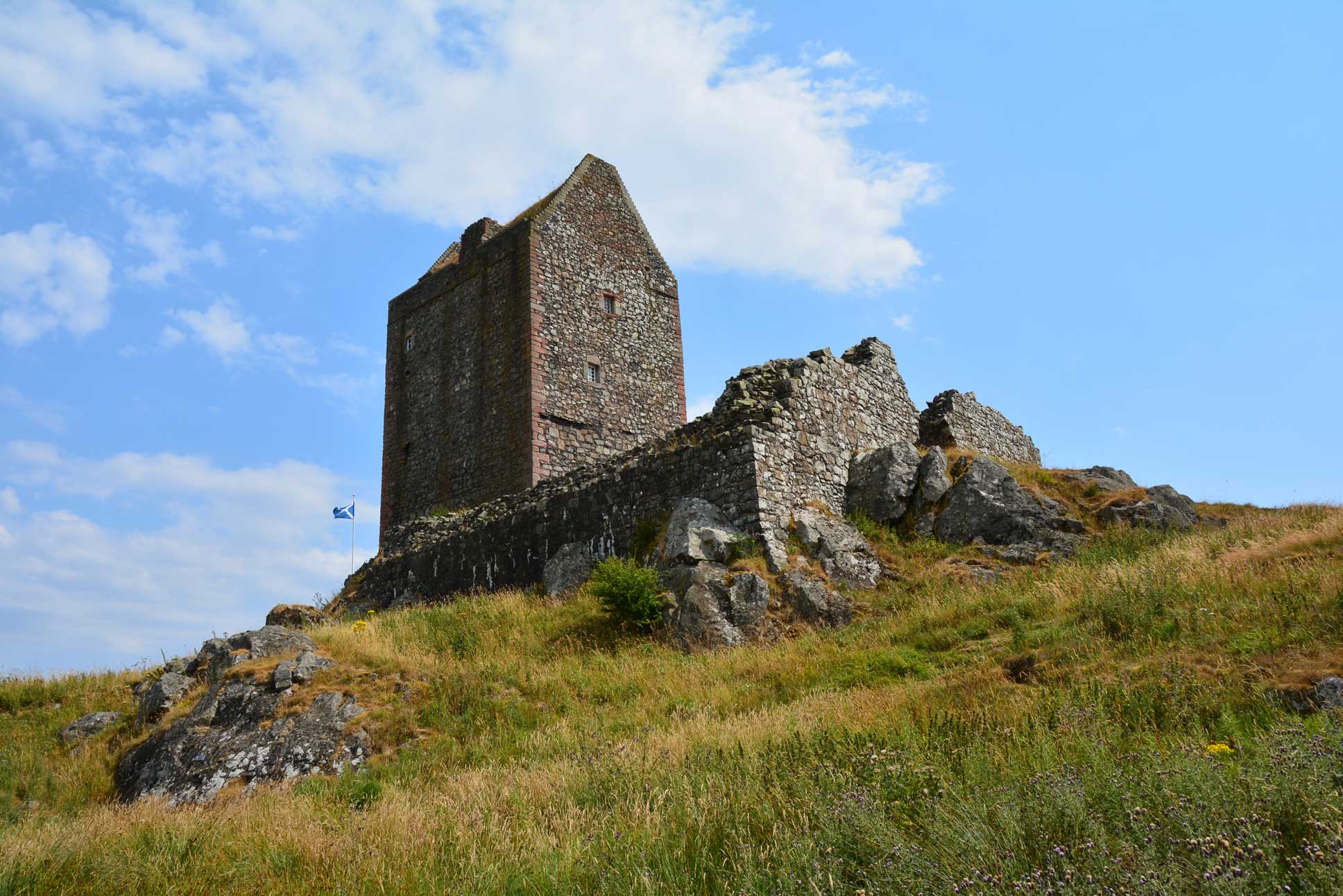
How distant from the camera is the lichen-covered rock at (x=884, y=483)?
1401 centimetres

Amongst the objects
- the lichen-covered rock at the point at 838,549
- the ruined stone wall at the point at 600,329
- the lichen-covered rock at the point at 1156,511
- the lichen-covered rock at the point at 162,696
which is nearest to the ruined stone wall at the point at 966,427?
the lichen-covered rock at the point at 1156,511

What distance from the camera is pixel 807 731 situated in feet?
21.9

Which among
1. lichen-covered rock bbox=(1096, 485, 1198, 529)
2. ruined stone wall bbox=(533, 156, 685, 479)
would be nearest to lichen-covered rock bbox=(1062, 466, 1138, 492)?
lichen-covered rock bbox=(1096, 485, 1198, 529)

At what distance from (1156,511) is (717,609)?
6795 mm

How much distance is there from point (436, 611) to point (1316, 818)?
41.7 feet

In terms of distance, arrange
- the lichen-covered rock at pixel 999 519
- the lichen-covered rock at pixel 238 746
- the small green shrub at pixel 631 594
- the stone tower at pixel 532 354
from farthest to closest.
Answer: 1. the stone tower at pixel 532 354
2. the lichen-covered rock at pixel 999 519
3. the small green shrub at pixel 631 594
4. the lichen-covered rock at pixel 238 746

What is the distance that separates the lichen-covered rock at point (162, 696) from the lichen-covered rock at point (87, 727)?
772 mm

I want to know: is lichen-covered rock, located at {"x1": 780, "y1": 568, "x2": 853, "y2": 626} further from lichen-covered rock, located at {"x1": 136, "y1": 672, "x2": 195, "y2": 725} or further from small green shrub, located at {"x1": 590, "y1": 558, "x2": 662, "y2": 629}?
lichen-covered rock, located at {"x1": 136, "y1": 672, "x2": 195, "y2": 725}

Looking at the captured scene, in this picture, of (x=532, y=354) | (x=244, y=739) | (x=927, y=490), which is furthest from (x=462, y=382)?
(x=244, y=739)

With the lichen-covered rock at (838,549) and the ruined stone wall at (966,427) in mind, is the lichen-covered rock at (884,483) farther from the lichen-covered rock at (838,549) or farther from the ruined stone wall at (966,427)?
the ruined stone wall at (966,427)

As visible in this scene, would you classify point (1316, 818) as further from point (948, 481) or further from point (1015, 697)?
point (948, 481)

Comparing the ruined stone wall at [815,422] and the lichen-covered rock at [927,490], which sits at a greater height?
the ruined stone wall at [815,422]

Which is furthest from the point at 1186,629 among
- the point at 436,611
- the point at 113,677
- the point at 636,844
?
the point at 113,677

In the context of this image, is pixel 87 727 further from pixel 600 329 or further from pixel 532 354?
pixel 600 329
